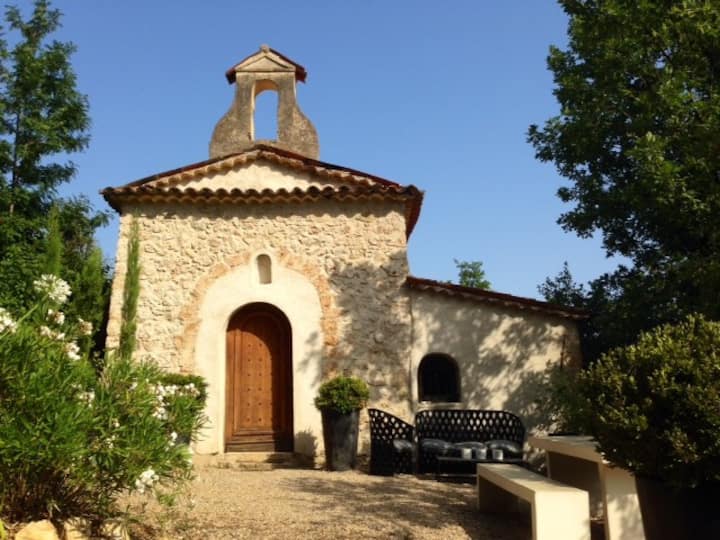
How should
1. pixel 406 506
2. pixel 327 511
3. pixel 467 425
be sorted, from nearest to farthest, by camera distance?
1. pixel 327 511
2. pixel 406 506
3. pixel 467 425

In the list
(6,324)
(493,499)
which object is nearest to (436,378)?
(493,499)

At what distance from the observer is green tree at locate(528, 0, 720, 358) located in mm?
7457

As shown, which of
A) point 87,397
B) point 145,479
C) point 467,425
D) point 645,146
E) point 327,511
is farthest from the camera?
point 467,425

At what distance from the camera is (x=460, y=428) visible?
8.83 metres

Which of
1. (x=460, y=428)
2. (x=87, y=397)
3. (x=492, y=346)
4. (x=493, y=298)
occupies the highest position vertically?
(x=493, y=298)

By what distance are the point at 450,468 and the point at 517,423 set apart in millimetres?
1283

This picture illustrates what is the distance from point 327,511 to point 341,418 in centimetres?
281

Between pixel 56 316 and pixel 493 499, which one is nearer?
pixel 56 316

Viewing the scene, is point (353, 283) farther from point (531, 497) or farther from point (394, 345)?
point (531, 497)

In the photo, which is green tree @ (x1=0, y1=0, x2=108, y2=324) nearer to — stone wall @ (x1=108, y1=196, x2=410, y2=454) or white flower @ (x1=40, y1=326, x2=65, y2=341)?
stone wall @ (x1=108, y1=196, x2=410, y2=454)

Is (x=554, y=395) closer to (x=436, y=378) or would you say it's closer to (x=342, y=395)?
(x=436, y=378)

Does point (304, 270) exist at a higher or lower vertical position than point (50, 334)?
higher

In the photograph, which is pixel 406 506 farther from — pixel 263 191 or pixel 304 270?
pixel 263 191

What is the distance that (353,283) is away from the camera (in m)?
9.76
